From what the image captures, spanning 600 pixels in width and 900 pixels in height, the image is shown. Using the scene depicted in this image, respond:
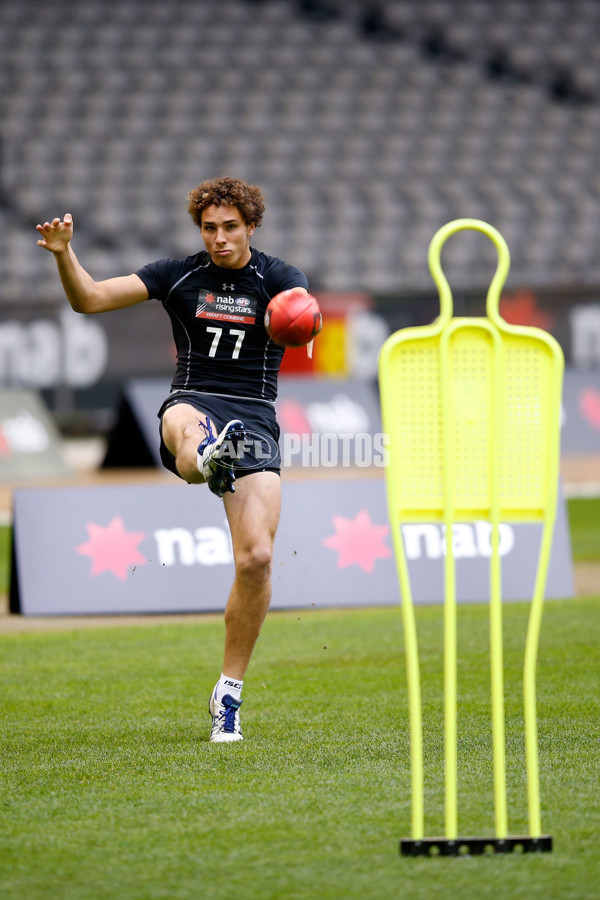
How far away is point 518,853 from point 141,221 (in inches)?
755

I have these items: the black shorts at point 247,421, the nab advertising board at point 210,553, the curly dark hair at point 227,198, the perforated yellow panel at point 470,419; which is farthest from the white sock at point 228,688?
the nab advertising board at point 210,553

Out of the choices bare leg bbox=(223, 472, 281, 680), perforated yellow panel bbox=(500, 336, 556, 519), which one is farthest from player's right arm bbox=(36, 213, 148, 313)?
perforated yellow panel bbox=(500, 336, 556, 519)

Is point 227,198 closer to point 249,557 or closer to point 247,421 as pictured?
point 247,421

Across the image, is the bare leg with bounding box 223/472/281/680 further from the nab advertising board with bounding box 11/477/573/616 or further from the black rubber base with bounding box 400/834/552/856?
the nab advertising board with bounding box 11/477/573/616

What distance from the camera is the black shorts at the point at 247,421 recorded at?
514 centimetres

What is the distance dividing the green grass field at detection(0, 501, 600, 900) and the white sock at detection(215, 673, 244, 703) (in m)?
0.17

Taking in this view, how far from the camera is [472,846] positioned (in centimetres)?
343

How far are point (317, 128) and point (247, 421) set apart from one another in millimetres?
19603

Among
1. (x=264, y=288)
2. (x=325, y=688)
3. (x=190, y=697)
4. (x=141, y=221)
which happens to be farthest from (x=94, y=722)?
(x=141, y=221)

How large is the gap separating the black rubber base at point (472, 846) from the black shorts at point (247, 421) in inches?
78.6

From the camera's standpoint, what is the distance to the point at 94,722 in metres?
5.38

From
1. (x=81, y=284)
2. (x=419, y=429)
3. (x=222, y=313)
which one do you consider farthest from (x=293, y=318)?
(x=419, y=429)

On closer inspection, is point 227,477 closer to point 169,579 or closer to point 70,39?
point 169,579

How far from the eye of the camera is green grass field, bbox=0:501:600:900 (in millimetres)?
3336
